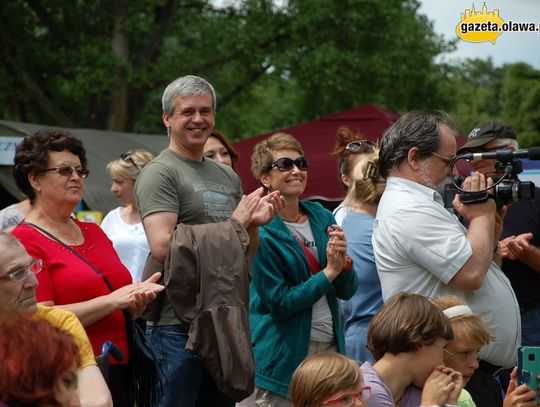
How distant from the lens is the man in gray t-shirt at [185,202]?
15.0 feet

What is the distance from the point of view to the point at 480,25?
10047 mm

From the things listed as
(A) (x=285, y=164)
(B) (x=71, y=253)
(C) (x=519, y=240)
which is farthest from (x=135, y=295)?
(C) (x=519, y=240)

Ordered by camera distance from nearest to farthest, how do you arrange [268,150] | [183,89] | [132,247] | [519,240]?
1. [183,89]
2. [519,240]
3. [268,150]
4. [132,247]

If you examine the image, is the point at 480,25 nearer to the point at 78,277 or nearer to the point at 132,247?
the point at 132,247

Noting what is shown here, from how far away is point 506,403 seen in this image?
419cm

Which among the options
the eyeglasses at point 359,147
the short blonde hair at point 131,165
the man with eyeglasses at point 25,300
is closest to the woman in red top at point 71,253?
the man with eyeglasses at point 25,300

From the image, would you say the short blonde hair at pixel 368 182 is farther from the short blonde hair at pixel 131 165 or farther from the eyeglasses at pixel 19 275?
the eyeglasses at pixel 19 275

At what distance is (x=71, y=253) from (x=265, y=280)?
1093mm

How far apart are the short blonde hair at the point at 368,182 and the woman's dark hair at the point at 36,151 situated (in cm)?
180

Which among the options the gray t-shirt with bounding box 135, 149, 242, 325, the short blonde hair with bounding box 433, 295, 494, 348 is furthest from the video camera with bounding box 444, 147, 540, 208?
the gray t-shirt with bounding box 135, 149, 242, 325

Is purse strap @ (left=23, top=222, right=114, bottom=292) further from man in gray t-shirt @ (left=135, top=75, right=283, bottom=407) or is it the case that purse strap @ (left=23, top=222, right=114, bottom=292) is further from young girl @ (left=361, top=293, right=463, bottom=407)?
young girl @ (left=361, top=293, right=463, bottom=407)

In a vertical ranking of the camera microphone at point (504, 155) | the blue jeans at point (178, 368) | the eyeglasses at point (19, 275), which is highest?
the camera microphone at point (504, 155)

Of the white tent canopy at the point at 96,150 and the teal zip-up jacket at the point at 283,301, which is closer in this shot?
the teal zip-up jacket at the point at 283,301

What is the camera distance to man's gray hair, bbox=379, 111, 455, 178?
488 centimetres
